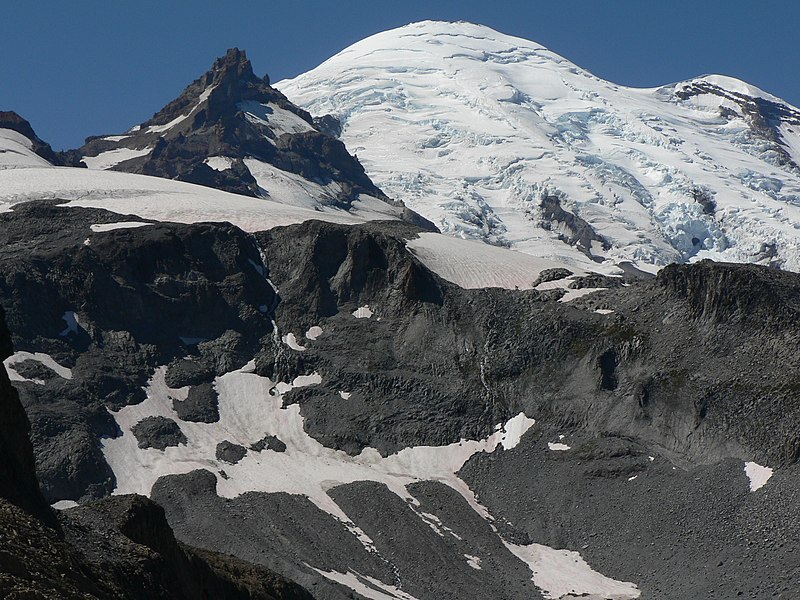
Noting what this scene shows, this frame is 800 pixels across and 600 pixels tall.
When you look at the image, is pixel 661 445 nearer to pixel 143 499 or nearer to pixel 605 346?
pixel 605 346

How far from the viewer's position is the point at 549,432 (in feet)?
349

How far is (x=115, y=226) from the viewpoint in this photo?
134 metres

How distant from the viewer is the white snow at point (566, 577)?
84.6 meters

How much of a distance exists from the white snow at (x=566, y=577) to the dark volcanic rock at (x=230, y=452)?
81.1 feet

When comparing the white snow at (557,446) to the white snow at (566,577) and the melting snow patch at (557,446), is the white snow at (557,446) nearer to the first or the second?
the melting snow patch at (557,446)

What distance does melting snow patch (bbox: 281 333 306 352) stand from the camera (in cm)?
12119

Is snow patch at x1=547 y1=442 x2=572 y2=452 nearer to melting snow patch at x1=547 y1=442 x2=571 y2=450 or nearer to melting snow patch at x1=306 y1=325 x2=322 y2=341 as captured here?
melting snow patch at x1=547 y1=442 x2=571 y2=450

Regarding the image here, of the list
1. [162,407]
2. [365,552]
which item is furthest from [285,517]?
[162,407]

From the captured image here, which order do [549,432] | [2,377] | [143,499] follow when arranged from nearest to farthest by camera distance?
[2,377], [143,499], [549,432]

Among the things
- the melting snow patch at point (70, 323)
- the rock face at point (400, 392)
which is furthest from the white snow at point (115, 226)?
the melting snow patch at point (70, 323)

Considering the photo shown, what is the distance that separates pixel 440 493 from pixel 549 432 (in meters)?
13.3

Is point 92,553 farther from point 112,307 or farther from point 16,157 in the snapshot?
point 16,157

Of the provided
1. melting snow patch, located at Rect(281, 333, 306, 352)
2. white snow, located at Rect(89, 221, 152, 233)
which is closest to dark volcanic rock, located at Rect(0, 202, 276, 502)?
white snow, located at Rect(89, 221, 152, 233)

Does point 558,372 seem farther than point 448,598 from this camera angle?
Yes
